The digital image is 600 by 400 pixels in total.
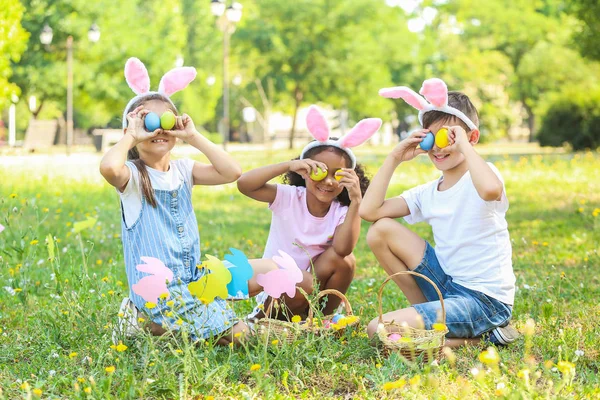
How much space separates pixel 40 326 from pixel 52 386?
741 mm

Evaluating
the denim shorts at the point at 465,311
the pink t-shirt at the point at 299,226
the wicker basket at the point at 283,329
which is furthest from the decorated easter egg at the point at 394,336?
the pink t-shirt at the point at 299,226

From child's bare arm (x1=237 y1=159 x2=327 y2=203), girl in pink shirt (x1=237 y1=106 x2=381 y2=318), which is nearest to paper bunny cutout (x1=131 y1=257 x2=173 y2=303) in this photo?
girl in pink shirt (x1=237 y1=106 x2=381 y2=318)

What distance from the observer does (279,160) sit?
1597cm

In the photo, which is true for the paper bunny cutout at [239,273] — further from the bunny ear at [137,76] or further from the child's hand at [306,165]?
the bunny ear at [137,76]

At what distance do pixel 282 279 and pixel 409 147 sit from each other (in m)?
0.92

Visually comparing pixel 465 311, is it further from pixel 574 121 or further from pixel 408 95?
pixel 574 121

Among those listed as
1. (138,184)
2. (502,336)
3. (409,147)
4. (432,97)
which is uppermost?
(432,97)

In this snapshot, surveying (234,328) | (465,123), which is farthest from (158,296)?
(465,123)

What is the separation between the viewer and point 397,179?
11539 mm

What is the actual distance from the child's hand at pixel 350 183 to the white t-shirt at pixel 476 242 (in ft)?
1.43

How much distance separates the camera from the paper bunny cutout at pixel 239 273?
124 inches

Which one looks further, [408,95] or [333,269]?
[333,269]

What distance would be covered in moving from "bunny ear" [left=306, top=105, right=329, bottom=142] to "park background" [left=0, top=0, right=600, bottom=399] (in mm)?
957

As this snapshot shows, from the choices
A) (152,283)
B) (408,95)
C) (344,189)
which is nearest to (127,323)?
(152,283)
